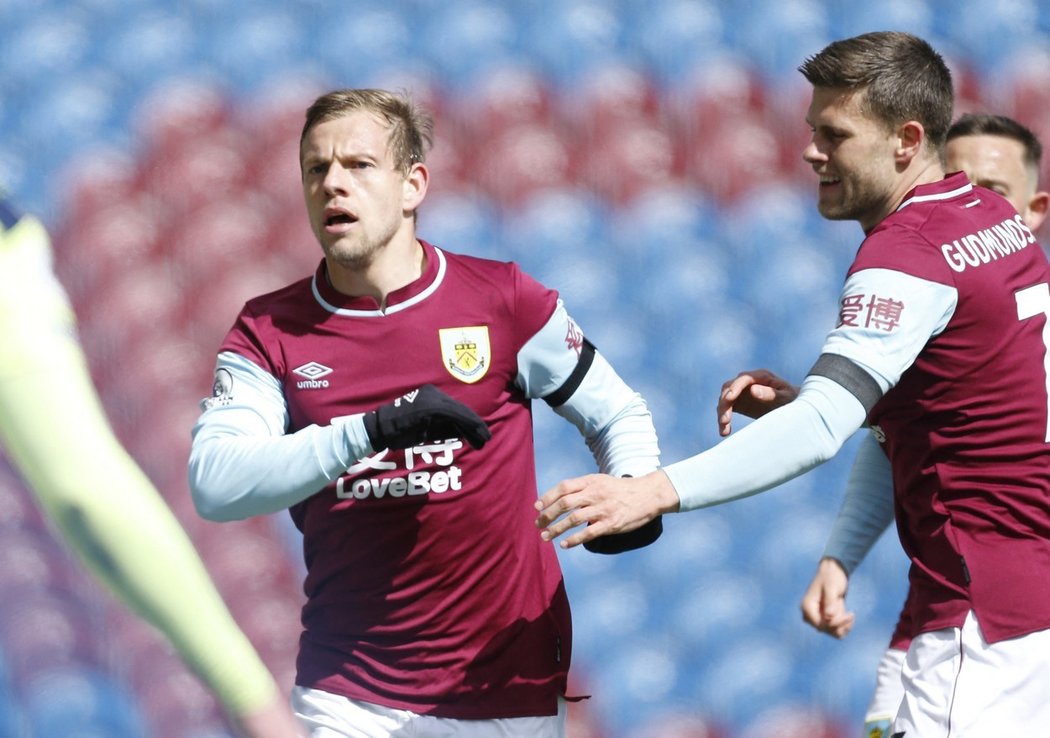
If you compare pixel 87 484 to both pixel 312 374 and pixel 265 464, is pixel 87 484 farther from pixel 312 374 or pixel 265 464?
pixel 312 374

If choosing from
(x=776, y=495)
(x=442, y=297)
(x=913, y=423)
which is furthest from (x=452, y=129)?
(x=913, y=423)

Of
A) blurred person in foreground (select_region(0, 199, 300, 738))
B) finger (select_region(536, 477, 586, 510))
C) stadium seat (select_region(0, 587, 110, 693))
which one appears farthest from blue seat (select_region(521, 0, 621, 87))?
blurred person in foreground (select_region(0, 199, 300, 738))

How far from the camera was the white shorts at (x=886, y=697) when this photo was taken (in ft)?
8.99

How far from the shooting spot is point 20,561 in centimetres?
445

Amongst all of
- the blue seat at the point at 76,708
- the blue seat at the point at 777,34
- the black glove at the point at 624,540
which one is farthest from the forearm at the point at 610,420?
the blue seat at the point at 777,34

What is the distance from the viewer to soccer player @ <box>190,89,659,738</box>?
2.70m

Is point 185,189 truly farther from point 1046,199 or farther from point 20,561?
point 1046,199

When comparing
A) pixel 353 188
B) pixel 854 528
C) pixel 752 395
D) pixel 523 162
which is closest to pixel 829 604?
pixel 854 528

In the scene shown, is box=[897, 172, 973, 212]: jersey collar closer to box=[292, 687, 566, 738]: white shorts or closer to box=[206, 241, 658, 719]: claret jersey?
box=[206, 241, 658, 719]: claret jersey

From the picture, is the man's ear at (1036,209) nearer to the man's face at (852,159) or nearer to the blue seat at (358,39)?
the man's face at (852,159)

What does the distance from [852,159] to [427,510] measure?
0.94 metres

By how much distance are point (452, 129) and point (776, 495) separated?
1562 millimetres

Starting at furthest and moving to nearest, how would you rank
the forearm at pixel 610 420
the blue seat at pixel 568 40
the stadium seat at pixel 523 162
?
the blue seat at pixel 568 40, the stadium seat at pixel 523 162, the forearm at pixel 610 420

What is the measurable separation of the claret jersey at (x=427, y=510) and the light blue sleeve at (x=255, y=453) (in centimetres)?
8
